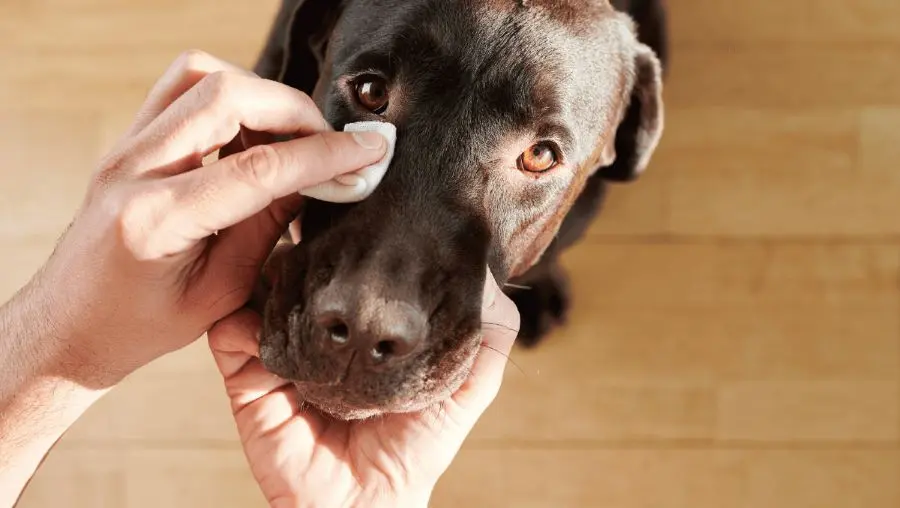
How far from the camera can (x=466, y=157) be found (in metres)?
1.48

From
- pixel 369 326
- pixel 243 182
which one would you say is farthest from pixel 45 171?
pixel 369 326

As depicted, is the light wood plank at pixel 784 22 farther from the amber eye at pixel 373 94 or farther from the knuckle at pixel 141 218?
the knuckle at pixel 141 218

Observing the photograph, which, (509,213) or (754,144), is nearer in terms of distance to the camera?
(509,213)

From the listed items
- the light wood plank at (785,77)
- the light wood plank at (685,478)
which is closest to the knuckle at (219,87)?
the light wood plank at (685,478)

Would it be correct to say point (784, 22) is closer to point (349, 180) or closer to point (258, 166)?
point (349, 180)

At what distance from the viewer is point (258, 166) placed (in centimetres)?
123

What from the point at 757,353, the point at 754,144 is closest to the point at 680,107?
the point at 754,144

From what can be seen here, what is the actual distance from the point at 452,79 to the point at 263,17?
4.24ft

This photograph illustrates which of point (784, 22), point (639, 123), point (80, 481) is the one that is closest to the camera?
point (639, 123)

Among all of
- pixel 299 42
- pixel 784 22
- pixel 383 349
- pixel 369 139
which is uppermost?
pixel 369 139

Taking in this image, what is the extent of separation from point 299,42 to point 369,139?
0.72m

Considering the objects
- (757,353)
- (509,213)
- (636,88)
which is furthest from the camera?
(757,353)

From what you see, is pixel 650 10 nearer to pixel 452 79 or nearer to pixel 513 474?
pixel 452 79

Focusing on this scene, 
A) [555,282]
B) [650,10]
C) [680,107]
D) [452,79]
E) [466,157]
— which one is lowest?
[555,282]
